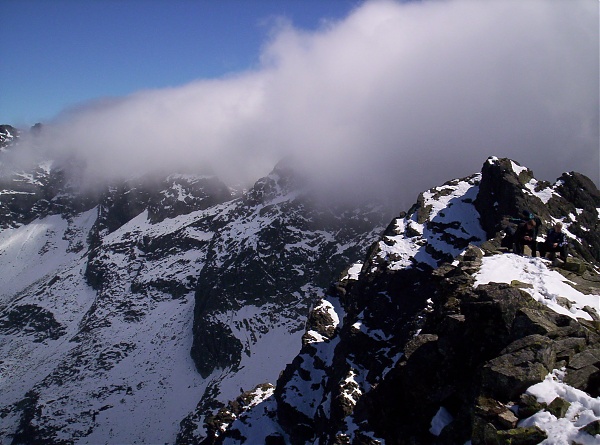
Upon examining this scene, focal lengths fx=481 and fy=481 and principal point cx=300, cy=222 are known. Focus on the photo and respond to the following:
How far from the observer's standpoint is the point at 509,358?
51.1ft

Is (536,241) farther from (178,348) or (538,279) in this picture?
(178,348)

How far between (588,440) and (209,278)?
180971 millimetres

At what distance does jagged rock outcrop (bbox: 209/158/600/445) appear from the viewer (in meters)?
15.3

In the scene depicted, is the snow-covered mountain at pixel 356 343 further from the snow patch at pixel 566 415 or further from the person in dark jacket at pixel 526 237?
the person in dark jacket at pixel 526 237

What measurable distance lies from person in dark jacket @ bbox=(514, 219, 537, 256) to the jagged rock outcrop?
1.12 metres

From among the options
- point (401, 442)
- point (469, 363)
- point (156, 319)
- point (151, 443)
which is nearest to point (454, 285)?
point (469, 363)

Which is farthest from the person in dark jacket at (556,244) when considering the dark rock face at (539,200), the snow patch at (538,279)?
the dark rock face at (539,200)

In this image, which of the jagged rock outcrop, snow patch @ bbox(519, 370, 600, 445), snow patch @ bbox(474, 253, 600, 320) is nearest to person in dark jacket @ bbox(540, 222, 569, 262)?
the jagged rock outcrop

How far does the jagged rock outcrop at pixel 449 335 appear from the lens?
15297 mm

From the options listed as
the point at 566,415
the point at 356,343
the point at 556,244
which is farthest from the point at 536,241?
the point at 356,343

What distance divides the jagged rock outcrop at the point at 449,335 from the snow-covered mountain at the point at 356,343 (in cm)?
11

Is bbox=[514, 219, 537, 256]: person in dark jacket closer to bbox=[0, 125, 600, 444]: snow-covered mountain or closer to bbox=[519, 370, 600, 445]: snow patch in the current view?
bbox=[0, 125, 600, 444]: snow-covered mountain

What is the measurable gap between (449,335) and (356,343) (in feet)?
149

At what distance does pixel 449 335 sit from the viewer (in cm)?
2073
